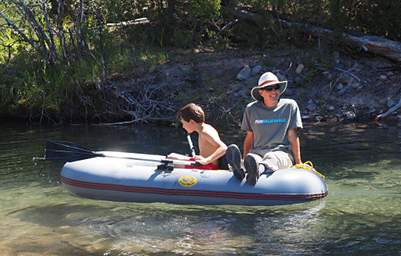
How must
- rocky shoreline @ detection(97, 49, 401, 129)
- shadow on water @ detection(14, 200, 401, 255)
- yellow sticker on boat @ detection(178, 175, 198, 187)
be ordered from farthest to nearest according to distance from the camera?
rocky shoreline @ detection(97, 49, 401, 129) < yellow sticker on boat @ detection(178, 175, 198, 187) < shadow on water @ detection(14, 200, 401, 255)

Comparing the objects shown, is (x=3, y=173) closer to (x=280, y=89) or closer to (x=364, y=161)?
(x=280, y=89)

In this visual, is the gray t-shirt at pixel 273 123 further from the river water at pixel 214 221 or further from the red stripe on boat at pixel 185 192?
the river water at pixel 214 221

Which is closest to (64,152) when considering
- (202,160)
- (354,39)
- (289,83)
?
(202,160)

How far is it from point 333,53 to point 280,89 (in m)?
6.96

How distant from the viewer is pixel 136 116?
41.9 feet

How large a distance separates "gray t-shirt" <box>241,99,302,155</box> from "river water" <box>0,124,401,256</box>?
710 millimetres

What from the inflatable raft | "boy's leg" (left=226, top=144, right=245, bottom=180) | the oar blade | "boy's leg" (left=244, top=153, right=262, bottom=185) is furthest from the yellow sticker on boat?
the oar blade

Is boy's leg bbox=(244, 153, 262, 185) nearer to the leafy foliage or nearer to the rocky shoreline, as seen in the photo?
the rocky shoreline

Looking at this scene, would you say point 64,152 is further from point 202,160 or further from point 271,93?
point 271,93

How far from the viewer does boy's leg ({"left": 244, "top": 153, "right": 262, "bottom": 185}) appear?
6.38 m

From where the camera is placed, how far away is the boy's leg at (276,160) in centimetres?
668

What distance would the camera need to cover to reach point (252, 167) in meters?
6.43

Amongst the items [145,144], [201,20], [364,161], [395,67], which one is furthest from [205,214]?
[201,20]

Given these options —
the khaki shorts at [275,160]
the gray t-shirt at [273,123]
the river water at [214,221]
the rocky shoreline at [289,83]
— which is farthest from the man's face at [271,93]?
the rocky shoreline at [289,83]
